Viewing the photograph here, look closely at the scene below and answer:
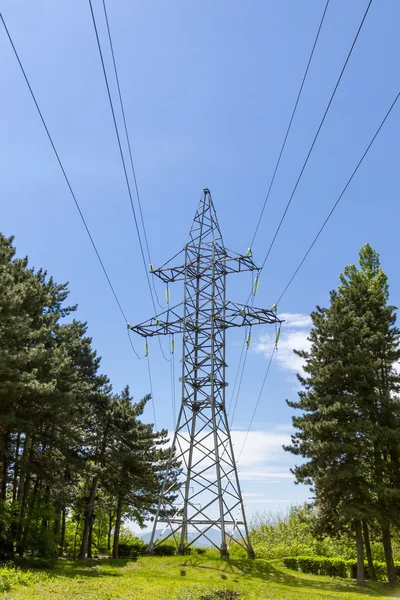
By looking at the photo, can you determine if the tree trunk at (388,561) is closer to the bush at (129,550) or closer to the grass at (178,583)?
the grass at (178,583)

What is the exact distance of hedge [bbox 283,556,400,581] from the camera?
24156mm

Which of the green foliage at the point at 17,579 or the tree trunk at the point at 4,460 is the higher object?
the tree trunk at the point at 4,460

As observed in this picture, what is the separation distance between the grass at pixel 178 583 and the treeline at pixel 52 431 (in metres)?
3.46

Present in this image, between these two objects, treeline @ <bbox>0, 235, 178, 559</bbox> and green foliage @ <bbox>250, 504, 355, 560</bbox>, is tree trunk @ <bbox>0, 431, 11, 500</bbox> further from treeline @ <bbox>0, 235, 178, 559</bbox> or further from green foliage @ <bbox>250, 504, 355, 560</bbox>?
green foliage @ <bbox>250, 504, 355, 560</bbox>

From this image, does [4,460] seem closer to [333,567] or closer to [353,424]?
[353,424]

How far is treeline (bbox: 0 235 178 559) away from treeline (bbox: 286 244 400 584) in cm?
1113

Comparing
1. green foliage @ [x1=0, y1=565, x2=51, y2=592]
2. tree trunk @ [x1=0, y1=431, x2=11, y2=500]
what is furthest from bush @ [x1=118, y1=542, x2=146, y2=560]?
green foliage @ [x1=0, y1=565, x2=51, y2=592]

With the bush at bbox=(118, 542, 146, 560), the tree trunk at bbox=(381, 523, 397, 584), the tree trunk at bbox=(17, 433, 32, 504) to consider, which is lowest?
the bush at bbox=(118, 542, 146, 560)

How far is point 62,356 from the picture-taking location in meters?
20.3

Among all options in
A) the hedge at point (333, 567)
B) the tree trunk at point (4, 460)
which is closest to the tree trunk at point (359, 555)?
the hedge at point (333, 567)

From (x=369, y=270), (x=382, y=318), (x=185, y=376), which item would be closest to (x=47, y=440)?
(x=185, y=376)

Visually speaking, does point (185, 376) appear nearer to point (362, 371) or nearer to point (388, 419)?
point (362, 371)

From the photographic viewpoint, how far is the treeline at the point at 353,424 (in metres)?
19.1

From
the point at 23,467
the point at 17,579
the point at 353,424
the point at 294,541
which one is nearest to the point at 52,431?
the point at 23,467
